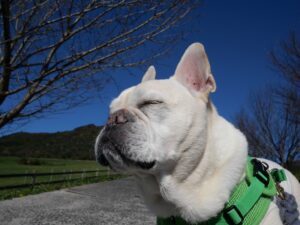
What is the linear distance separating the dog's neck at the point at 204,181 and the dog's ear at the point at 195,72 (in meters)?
A: 0.30

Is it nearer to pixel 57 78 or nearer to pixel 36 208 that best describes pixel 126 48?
pixel 57 78

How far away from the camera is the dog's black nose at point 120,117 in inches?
110

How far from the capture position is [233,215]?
2619 millimetres

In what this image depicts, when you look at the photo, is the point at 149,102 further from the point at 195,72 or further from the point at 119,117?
the point at 195,72

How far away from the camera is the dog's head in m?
2.67

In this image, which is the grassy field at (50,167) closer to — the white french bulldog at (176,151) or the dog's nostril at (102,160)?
the dog's nostril at (102,160)

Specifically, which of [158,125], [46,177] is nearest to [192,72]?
[158,125]

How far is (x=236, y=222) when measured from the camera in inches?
103

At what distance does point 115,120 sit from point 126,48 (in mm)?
2301

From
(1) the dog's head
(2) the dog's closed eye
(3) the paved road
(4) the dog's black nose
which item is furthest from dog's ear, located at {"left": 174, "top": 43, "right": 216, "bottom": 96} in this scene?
(3) the paved road

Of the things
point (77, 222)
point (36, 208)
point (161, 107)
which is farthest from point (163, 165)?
point (36, 208)

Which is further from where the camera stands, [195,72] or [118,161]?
[195,72]

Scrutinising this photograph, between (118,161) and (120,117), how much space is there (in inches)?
11.0

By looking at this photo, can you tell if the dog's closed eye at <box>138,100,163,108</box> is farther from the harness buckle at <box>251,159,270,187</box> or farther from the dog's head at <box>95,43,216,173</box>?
the harness buckle at <box>251,159,270,187</box>
